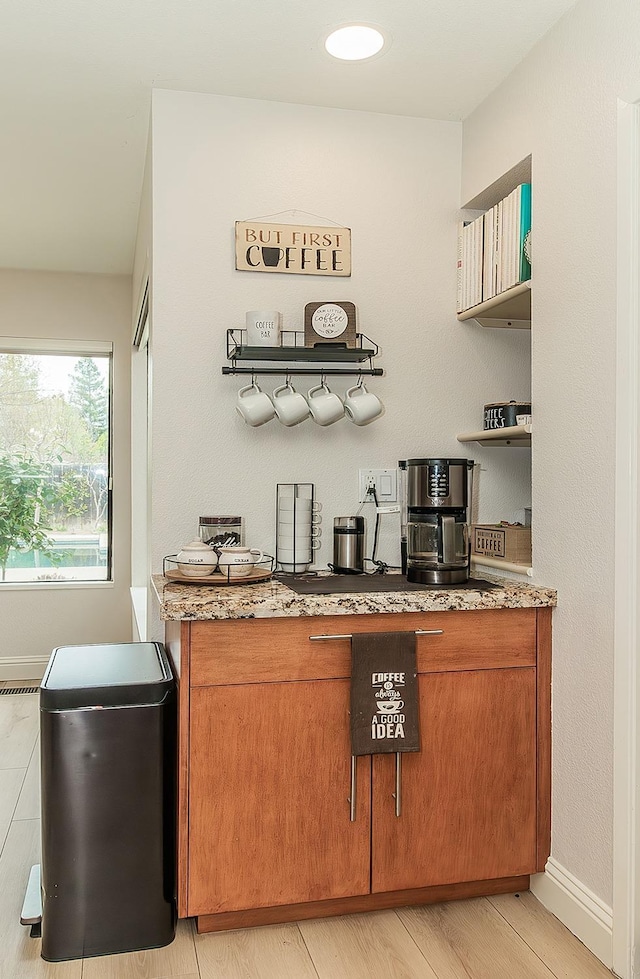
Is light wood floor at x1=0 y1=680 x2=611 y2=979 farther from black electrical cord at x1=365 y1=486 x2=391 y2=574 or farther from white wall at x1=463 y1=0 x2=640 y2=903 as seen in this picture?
black electrical cord at x1=365 y1=486 x2=391 y2=574

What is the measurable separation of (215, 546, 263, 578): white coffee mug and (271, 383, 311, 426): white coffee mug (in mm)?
500

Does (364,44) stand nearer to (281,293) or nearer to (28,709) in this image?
(281,293)

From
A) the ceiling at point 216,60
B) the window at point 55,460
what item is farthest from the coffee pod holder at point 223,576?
the window at point 55,460

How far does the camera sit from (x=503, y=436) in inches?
102

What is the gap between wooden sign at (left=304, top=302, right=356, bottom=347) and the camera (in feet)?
8.77

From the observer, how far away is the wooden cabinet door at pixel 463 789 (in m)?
2.20

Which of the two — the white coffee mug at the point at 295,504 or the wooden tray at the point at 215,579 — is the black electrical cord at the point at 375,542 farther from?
the wooden tray at the point at 215,579

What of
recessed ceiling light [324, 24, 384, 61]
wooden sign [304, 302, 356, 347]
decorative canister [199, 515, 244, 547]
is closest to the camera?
recessed ceiling light [324, 24, 384, 61]

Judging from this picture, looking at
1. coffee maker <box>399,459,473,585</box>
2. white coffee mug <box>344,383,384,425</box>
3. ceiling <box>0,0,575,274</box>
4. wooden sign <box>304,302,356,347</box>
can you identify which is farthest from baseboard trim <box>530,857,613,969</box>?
ceiling <box>0,0,575,274</box>

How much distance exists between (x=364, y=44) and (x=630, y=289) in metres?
1.12

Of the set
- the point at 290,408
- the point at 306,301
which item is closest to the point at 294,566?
the point at 290,408

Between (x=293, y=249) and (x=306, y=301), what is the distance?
178 millimetres

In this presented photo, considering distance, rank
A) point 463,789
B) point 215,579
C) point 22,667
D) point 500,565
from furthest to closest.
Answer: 1. point 22,667
2. point 500,565
3. point 215,579
4. point 463,789

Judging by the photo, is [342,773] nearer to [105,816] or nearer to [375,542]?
[105,816]
